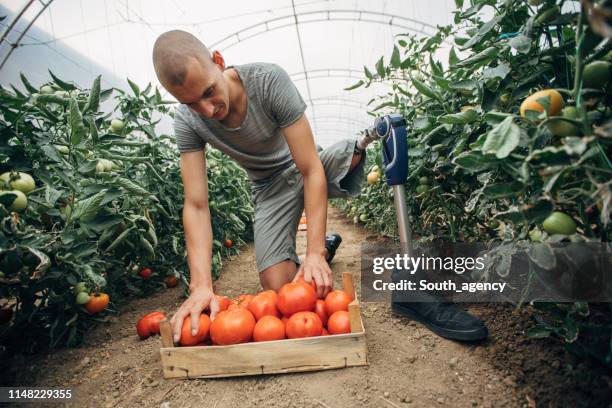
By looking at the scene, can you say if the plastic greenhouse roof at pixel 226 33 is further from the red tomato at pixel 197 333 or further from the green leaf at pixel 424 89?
the red tomato at pixel 197 333

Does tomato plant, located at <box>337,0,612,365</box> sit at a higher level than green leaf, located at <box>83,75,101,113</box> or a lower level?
lower

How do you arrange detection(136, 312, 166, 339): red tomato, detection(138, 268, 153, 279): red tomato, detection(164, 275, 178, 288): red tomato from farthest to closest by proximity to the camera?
detection(164, 275, 178, 288): red tomato → detection(138, 268, 153, 279): red tomato → detection(136, 312, 166, 339): red tomato

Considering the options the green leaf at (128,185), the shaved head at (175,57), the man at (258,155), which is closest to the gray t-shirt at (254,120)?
the man at (258,155)

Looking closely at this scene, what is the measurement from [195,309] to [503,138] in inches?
53.4

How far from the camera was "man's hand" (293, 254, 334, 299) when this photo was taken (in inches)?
62.8

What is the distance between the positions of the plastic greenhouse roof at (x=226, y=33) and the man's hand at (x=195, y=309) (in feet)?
16.5

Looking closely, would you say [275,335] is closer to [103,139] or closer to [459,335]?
[459,335]

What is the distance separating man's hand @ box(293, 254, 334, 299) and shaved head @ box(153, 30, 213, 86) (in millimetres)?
1022

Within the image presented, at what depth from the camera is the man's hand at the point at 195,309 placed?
4.63 ft

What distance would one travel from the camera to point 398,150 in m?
1.53

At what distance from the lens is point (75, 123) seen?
129 centimetres

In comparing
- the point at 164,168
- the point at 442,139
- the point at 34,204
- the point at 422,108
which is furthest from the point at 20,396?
the point at 422,108

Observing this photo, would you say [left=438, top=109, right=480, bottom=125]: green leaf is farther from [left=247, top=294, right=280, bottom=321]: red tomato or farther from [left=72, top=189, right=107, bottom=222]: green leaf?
[left=72, top=189, right=107, bottom=222]: green leaf

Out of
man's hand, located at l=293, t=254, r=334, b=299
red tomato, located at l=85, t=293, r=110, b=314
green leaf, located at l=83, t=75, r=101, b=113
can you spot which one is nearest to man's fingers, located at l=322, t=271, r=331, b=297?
man's hand, located at l=293, t=254, r=334, b=299
